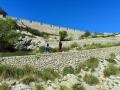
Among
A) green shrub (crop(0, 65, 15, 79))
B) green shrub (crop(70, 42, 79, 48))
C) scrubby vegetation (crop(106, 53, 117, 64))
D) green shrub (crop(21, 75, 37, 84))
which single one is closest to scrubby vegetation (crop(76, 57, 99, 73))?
scrubby vegetation (crop(106, 53, 117, 64))

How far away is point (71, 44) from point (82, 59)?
9.68 meters

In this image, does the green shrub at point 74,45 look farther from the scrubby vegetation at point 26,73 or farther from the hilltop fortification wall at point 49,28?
the hilltop fortification wall at point 49,28

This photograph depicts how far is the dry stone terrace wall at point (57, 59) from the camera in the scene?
94.1 ft

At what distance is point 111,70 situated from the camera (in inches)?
1148

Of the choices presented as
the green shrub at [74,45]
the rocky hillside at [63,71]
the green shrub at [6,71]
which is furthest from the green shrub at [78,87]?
the green shrub at [74,45]

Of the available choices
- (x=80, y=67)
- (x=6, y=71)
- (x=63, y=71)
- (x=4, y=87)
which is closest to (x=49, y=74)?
(x=63, y=71)

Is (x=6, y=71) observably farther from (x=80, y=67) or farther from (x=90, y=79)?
(x=90, y=79)

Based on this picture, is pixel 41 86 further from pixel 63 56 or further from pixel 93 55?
pixel 93 55

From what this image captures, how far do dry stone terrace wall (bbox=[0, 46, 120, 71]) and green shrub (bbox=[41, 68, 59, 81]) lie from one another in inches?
25.0

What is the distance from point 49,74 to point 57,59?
2.36 metres

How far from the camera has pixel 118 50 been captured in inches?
1268

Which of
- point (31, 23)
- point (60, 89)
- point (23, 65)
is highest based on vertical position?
point (31, 23)

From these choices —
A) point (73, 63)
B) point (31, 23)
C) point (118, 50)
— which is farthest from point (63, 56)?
point (31, 23)

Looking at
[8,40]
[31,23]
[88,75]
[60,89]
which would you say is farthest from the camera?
[31,23]
